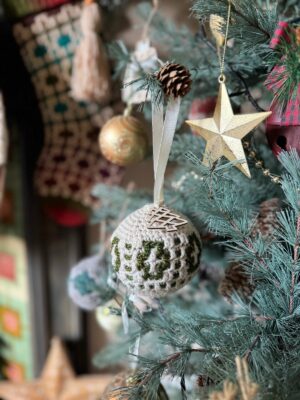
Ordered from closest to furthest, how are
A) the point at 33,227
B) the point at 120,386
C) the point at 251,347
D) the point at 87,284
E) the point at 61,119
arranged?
the point at 251,347 → the point at 120,386 → the point at 87,284 → the point at 61,119 → the point at 33,227

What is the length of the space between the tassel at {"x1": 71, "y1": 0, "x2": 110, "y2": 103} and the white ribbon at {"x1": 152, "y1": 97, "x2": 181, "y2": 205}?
1.01 feet

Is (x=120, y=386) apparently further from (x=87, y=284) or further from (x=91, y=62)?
(x=91, y=62)

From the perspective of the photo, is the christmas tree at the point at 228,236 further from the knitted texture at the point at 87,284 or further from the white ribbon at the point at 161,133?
the knitted texture at the point at 87,284

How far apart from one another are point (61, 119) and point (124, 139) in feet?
→ 0.98

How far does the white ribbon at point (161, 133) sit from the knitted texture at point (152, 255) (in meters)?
0.04

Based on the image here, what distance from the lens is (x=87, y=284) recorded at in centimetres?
69

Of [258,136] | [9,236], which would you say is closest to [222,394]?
[258,136]

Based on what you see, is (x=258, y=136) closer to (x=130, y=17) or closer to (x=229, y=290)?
(x=229, y=290)

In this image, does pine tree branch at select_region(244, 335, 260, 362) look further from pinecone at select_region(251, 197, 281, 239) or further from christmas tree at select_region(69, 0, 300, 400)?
pinecone at select_region(251, 197, 281, 239)

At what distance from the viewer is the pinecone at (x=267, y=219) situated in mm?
514

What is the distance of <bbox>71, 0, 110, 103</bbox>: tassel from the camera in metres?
0.73

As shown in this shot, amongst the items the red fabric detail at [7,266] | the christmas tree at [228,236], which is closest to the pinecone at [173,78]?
the christmas tree at [228,236]

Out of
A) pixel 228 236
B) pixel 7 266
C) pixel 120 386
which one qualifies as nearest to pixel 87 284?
pixel 120 386

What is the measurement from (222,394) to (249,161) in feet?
0.85
